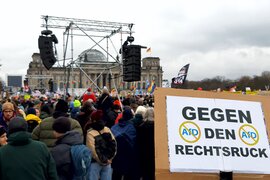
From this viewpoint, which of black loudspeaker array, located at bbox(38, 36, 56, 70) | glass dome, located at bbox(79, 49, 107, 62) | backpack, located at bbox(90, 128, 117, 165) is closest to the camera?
backpack, located at bbox(90, 128, 117, 165)

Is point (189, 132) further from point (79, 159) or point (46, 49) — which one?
point (46, 49)

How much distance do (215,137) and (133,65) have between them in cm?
1038

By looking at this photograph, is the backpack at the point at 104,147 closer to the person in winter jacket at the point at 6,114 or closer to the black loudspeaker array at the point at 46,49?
the person in winter jacket at the point at 6,114

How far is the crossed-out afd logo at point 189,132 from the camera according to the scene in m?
3.56

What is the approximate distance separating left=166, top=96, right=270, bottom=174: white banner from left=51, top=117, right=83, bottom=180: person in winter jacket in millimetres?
1298

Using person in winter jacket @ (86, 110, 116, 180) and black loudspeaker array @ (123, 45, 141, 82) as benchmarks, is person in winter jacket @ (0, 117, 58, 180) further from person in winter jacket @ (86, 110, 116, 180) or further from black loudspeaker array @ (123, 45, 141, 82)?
black loudspeaker array @ (123, 45, 141, 82)

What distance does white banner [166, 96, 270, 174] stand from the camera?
11.5 feet

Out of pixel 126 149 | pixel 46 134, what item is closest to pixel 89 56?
pixel 126 149

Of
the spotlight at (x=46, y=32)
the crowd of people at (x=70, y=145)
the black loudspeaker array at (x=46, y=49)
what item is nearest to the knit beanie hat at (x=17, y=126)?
the crowd of people at (x=70, y=145)

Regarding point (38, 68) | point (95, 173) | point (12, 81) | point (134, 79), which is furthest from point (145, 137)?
point (38, 68)

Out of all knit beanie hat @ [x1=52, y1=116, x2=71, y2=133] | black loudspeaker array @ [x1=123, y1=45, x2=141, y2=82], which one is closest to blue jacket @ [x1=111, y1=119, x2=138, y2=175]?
knit beanie hat @ [x1=52, y1=116, x2=71, y2=133]

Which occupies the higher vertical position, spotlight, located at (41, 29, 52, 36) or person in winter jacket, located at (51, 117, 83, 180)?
spotlight, located at (41, 29, 52, 36)

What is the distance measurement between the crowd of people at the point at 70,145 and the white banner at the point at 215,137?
1254mm

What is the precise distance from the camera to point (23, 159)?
3369 millimetres
